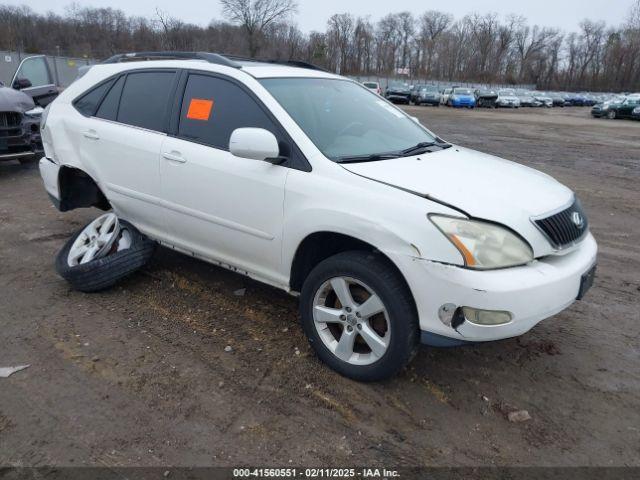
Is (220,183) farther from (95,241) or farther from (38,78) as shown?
(38,78)

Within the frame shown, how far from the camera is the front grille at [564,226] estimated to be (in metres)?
2.83

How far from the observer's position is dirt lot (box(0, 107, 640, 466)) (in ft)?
8.41

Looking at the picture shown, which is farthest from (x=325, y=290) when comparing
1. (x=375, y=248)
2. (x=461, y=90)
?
(x=461, y=90)

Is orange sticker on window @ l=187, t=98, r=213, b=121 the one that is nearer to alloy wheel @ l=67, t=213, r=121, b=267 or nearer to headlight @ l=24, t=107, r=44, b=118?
alloy wheel @ l=67, t=213, r=121, b=267

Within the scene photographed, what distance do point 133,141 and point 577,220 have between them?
10.6 feet

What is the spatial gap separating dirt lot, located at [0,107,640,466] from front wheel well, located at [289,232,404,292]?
52 cm

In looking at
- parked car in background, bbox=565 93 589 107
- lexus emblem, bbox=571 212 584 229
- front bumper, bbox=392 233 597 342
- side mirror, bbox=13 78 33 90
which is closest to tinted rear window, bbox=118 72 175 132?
front bumper, bbox=392 233 597 342

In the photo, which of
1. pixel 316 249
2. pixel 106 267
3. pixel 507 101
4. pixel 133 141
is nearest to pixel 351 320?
pixel 316 249

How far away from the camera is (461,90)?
40.6 meters

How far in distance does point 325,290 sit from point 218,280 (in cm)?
167

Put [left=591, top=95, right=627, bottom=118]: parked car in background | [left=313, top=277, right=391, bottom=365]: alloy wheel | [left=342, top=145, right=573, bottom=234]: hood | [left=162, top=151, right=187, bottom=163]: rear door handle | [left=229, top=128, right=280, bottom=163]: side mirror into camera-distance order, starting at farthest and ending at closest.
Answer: [left=591, top=95, right=627, bottom=118]: parked car in background
[left=162, top=151, right=187, bottom=163]: rear door handle
[left=229, top=128, right=280, bottom=163]: side mirror
[left=313, top=277, right=391, bottom=365]: alloy wheel
[left=342, top=145, right=573, bottom=234]: hood

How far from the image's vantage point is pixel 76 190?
15.9 ft

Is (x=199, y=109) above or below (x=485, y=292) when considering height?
above

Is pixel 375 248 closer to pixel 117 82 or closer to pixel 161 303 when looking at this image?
pixel 161 303
